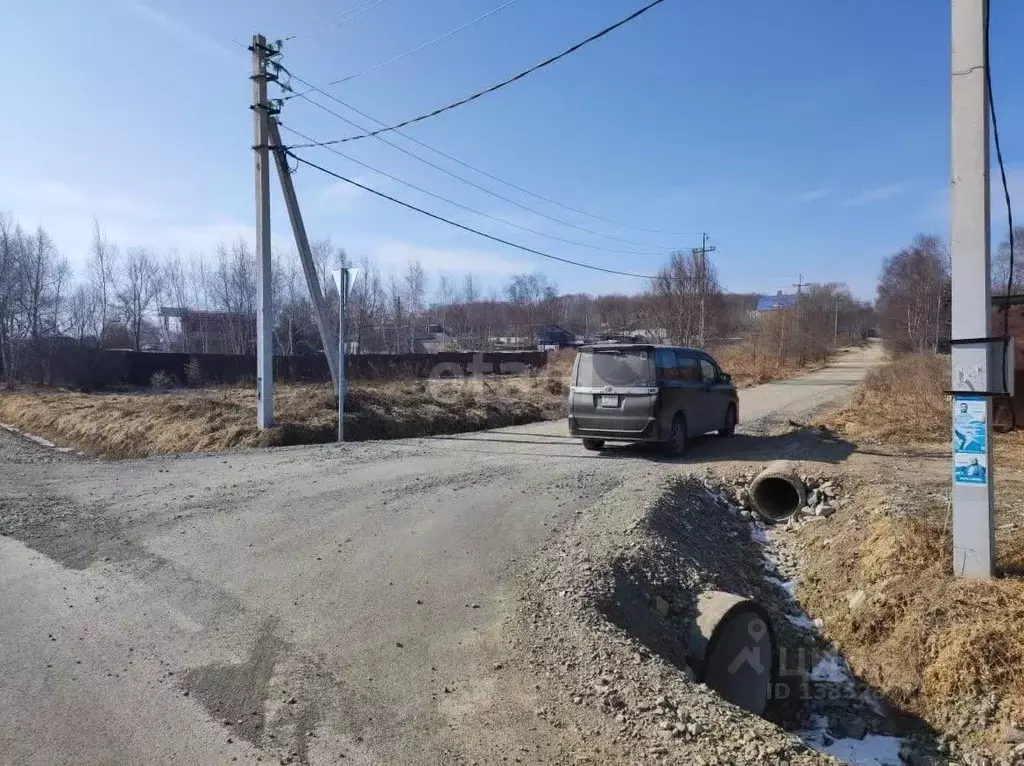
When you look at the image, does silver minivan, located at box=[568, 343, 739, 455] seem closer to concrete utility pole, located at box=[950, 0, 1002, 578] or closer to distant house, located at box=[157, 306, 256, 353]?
concrete utility pole, located at box=[950, 0, 1002, 578]

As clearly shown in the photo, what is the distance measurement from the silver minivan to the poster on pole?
5.66 m

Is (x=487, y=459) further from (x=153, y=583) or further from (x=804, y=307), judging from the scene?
(x=804, y=307)

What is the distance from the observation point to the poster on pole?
5230 mm

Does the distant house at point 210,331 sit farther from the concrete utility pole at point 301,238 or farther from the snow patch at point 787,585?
the snow patch at point 787,585

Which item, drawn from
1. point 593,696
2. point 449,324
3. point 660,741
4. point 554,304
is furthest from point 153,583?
point 554,304

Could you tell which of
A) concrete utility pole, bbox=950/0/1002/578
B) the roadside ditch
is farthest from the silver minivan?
concrete utility pole, bbox=950/0/1002/578

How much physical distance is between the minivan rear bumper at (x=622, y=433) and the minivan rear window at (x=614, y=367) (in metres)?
0.67

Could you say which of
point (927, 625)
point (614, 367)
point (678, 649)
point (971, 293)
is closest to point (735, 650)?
point (678, 649)

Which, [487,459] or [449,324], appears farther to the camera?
[449,324]

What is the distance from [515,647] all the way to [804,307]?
73.0 metres

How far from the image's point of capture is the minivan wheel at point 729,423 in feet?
45.3

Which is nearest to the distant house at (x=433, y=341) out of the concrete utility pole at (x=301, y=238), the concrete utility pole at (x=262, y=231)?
the concrete utility pole at (x=301, y=238)

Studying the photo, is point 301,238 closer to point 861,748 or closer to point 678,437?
point 678,437

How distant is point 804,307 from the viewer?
7050cm
